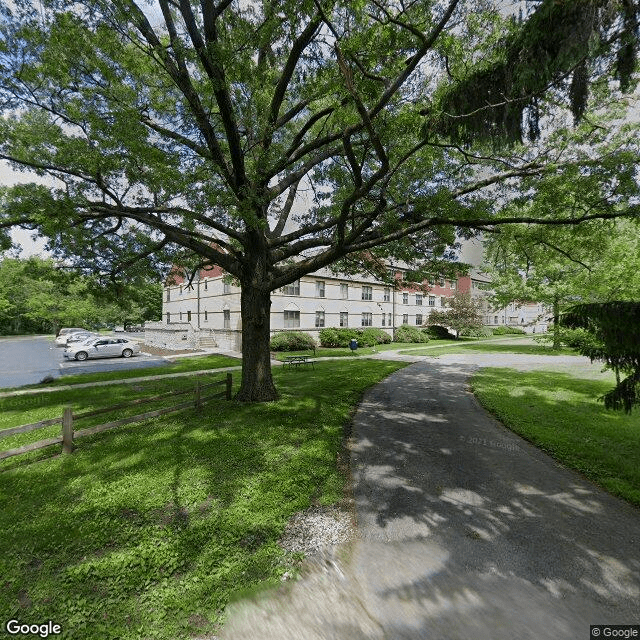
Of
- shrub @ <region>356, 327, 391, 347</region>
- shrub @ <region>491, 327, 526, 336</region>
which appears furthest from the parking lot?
shrub @ <region>491, 327, 526, 336</region>

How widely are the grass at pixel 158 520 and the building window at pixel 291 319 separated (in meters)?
19.6

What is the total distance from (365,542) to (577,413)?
7968 mm

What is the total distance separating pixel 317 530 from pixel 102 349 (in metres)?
24.6

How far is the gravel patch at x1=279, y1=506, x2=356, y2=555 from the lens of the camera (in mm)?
3732

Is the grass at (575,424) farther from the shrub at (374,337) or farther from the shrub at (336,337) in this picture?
the shrub at (374,337)

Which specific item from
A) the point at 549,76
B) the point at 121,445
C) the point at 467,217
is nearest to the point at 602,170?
the point at 467,217

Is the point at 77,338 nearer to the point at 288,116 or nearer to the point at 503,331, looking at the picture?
the point at 288,116

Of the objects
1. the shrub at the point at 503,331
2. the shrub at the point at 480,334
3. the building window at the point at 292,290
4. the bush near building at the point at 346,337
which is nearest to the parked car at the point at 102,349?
the building window at the point at 292,290

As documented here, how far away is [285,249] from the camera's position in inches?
399

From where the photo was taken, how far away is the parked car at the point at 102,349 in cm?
2205

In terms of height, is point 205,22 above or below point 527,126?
above

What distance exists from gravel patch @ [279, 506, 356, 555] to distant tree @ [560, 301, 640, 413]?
4.64m

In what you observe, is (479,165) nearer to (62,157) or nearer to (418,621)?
(418,621)

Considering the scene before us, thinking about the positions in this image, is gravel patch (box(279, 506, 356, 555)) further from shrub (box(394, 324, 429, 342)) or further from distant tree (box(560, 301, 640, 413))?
shrub (box(394, 324, 429, 342))
